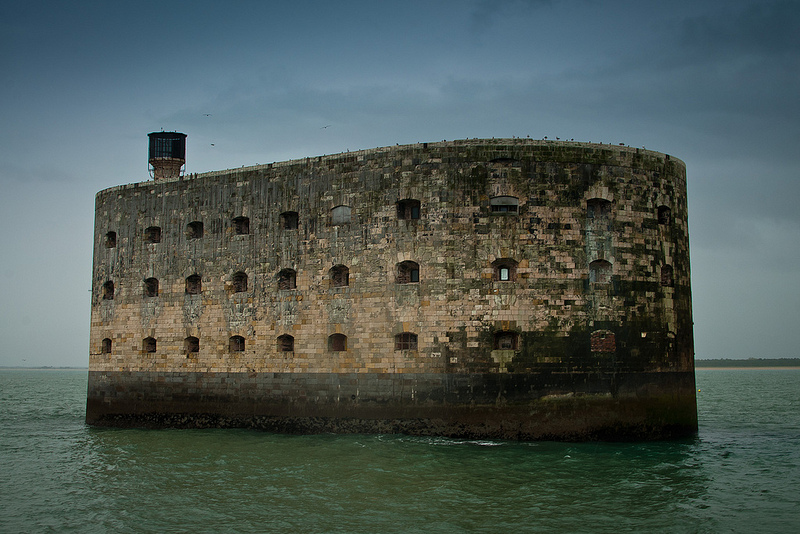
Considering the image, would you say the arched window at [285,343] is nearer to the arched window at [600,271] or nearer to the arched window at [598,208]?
the arched window at [600,271]

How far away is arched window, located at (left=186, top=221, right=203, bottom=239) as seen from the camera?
86.1ft

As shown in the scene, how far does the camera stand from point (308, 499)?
1581 centimetres

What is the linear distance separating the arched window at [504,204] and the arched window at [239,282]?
8.28 meters

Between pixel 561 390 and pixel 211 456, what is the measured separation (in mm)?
9275

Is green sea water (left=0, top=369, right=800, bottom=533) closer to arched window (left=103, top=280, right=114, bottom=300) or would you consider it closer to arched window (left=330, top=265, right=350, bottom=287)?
arched window (left=330, top=265, right=350, bottom=287)

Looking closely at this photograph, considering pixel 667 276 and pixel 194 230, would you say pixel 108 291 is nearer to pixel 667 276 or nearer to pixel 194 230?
pixel 194 230

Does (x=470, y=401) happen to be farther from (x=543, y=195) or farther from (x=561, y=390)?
(x=543, y=195)

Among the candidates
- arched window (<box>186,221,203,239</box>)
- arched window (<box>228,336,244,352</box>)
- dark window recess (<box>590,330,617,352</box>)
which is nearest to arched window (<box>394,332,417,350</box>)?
dark window recess (<box>590,330,617,352</box>)

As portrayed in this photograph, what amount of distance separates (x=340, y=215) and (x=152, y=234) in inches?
298

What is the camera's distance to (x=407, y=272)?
22.8 meters

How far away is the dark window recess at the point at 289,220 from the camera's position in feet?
80.3

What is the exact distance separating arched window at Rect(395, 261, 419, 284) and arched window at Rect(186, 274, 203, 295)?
23.8 feet

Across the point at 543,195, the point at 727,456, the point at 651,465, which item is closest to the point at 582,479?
the point at 651,465

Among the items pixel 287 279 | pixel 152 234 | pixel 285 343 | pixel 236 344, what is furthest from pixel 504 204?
pixel 152 234
